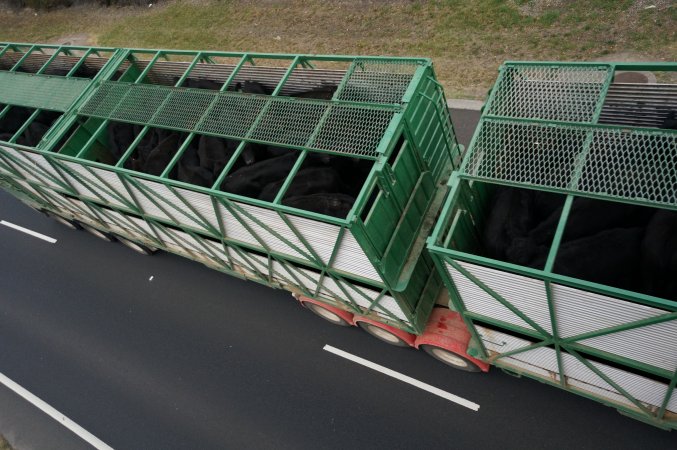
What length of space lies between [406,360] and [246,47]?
11480 mm

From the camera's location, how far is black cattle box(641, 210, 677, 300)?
3.84 m

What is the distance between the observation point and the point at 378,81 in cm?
574

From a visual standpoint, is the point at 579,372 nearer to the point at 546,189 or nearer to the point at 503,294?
the point at 503,294

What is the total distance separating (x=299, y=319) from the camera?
7.75 meters

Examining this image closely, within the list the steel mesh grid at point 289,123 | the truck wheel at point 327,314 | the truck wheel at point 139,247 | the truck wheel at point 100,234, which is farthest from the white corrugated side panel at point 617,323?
the truck wheel at point 100,234

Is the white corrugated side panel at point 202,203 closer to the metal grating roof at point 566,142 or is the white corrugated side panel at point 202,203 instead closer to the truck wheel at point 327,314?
the truck wheel at point 327,314

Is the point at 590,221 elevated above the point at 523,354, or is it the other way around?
the point at 590,221

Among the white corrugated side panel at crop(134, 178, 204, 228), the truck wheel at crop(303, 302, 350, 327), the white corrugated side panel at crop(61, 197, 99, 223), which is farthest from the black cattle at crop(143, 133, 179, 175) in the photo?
the truck wheel at crop(303, 302, 350, 327)

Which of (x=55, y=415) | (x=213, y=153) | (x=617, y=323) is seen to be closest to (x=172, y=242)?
(x=213, y=153)

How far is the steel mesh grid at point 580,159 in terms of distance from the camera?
12.5 feet

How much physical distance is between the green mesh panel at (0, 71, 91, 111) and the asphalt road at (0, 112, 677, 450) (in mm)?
3742

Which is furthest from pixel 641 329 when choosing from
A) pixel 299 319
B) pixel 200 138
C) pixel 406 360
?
pixel 200 138

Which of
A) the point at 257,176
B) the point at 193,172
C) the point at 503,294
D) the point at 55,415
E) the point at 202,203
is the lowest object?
the point at 55,415

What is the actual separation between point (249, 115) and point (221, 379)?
4618 millimetres
